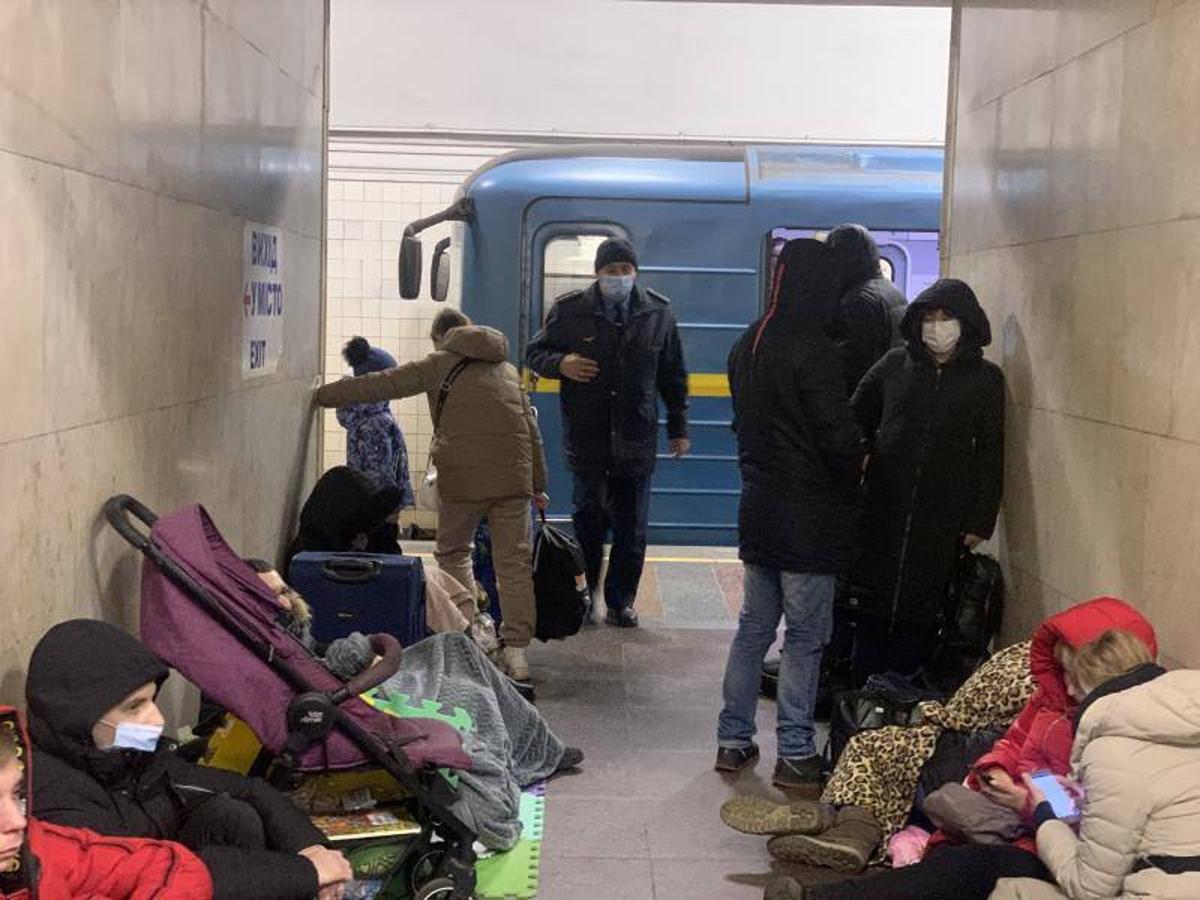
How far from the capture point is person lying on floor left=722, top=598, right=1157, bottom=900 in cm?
375

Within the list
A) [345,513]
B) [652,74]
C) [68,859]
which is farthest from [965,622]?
[652,74]

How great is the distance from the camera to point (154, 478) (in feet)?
14.3

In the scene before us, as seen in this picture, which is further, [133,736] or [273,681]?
[273,681]

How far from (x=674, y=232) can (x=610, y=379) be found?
187 centimetres

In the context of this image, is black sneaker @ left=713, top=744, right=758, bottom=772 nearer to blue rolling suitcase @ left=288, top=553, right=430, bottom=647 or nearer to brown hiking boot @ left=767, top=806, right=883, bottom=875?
brown hiking boot @ left=767, top=806, right=883, bottom=875

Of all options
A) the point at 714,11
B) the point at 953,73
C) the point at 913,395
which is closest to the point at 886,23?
the point at 714,11

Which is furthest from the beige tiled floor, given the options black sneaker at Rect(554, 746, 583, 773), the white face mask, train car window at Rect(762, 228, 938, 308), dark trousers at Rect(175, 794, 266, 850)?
train car window at Rect(762, 228, 938, 308)

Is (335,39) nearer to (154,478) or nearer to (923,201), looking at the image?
(923,201)

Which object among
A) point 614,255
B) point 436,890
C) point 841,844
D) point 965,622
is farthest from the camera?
point 614,255

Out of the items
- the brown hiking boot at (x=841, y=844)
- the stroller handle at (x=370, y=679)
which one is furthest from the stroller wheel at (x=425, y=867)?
the brown hiking boot at (x=841, y=844)

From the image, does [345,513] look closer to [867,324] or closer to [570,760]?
[570,760]

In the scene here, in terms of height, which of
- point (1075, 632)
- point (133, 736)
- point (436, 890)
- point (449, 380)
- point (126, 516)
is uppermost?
point (449, 380)

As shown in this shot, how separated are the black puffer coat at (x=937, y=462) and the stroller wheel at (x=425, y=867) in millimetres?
2199

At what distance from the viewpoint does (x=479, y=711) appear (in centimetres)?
514
